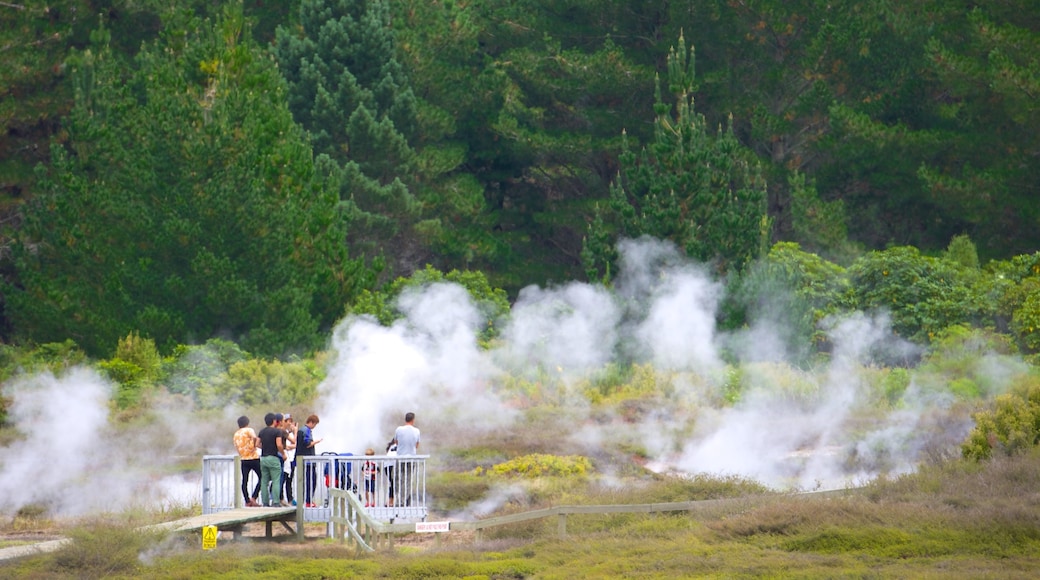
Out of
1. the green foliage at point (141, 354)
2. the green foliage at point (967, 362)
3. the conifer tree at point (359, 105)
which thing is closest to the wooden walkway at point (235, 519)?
the green foliage at point (141, 354)

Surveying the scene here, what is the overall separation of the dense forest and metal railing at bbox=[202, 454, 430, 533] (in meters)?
13.7

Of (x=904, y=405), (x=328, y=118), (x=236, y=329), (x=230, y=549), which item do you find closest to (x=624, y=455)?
(x=904, y=405)

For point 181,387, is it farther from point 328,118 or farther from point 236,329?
point 328,118

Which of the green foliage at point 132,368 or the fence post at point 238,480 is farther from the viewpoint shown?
the green foliage at point 132,368

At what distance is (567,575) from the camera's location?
49.9ft

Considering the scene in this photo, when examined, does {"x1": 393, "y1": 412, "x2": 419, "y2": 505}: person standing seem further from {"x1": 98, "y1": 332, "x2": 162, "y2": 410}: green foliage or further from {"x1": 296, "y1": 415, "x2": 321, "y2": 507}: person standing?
{"x1": 98, "y1": 332, "x2": 162, "y2": 410}: green foliage

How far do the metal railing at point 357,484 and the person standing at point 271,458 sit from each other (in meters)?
0.27

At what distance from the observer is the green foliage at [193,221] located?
3284cm

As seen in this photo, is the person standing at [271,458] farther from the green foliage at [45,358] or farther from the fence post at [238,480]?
the green foliage at [45,358]

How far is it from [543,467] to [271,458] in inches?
203

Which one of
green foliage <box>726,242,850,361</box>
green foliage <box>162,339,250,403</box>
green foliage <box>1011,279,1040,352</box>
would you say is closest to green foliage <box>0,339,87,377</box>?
green foliage <box>162,339,250,403</box>

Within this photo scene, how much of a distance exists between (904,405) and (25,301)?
2018 cm

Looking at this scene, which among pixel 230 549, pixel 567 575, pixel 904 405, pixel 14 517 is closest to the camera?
pixel 567 575

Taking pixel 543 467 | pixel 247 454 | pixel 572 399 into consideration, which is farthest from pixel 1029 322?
pixel 247 454
